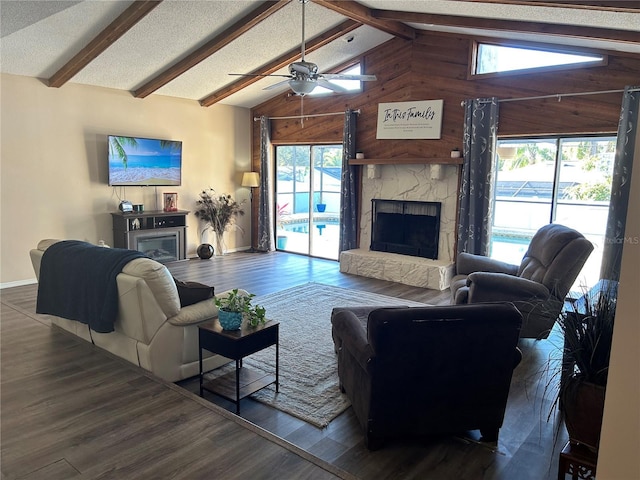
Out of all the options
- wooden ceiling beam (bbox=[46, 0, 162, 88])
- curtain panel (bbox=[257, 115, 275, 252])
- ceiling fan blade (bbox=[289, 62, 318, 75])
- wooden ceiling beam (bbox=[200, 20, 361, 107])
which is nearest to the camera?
ceiling fan blade (bbox=[289, 62, 318, 75])

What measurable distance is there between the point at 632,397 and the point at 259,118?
27.0ft

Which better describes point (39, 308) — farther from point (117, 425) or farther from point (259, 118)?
point (259, 118)

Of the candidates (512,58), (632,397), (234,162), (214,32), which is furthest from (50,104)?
(632,397)

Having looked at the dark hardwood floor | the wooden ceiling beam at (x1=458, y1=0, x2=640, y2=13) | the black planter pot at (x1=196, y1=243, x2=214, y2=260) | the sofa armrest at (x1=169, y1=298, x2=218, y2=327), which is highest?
the wooden ceiling beam at (x1=458, y1=0, x2=640, y2=13)

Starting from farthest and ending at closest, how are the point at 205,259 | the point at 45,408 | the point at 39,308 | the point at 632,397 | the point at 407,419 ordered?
the point at 205,259
the point at 39,308
the point at 45,408
the point at 407,419
the point at 632,397

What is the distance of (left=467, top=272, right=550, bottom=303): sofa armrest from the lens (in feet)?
13.0

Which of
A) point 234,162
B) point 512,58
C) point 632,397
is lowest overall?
point 632,397

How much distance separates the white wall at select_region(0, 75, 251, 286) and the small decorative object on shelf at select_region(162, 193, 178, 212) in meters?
0.12

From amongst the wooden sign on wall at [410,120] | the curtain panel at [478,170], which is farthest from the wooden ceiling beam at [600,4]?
the wooden sign on wall at [410,120]

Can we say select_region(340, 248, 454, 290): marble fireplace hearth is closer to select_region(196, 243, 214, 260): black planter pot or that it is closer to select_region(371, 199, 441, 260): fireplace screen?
select_region(371, 199, 441, 260): fireplace screen

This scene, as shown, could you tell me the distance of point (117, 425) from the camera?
2.63 meters

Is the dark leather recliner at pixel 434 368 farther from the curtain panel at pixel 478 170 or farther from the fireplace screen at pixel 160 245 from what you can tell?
the fireplace screen at pixel 160 245

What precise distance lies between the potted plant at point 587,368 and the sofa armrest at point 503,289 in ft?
6.54

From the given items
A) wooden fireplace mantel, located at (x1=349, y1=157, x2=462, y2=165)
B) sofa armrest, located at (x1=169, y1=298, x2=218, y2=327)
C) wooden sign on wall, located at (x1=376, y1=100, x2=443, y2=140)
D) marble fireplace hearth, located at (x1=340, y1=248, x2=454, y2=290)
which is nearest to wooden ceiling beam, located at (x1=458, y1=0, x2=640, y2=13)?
wooden fireplace mantel, located at (x1=349, y1=157, x2=462, y2=165)
